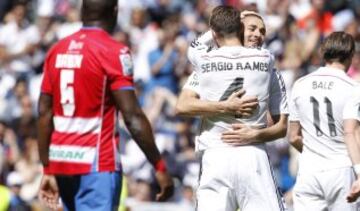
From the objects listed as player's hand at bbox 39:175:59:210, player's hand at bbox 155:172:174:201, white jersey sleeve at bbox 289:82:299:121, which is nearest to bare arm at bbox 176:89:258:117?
white jersey sleeve at bbox 289:82:299:121

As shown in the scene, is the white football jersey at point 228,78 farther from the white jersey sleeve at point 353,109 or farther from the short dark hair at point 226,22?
the white jersey sleeve at point 353,109

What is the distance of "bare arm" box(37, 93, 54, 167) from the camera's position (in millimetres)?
9133

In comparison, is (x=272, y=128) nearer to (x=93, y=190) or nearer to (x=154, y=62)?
(x=93, y=190)

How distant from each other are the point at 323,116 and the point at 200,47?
1.24m

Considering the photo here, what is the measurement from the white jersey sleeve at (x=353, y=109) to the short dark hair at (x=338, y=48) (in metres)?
0.52

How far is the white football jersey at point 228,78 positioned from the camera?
10031mm

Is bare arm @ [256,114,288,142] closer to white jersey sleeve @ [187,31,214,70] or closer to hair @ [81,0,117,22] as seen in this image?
white jersey sleeve @ [187,31,214,70]

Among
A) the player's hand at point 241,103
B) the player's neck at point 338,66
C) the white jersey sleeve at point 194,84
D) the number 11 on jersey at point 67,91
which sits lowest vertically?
the player's hand at point 241,103

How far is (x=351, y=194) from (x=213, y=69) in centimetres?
144

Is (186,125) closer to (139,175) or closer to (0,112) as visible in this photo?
(139,175)

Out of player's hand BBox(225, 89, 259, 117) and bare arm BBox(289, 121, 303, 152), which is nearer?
player's hand BBox(225, 89, 259, 117)

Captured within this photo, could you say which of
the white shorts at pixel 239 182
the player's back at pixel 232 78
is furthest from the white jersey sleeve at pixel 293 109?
the white shorts at pixel 239 182

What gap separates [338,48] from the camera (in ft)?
35.2

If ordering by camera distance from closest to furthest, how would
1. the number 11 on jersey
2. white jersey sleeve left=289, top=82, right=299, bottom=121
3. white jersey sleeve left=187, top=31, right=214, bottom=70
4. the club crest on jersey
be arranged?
the club crest on jersey
the number 11 on jersey
white jersey sleeve left=187, top=31, right=214, bottom=70
white jersey sleeve left=289, top=82, right=299, bottom=121
